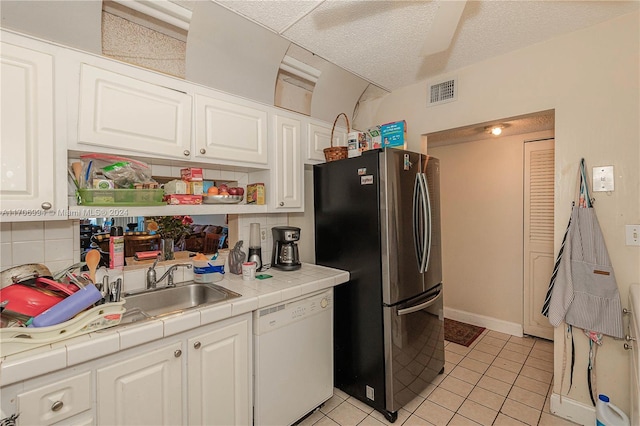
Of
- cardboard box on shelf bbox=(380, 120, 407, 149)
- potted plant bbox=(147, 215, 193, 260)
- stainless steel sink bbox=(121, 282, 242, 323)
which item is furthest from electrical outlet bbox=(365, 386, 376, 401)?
cardboard box on shelf bbox=(380, 120, 407, 149)

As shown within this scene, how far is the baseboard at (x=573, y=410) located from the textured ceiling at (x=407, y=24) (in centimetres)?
238

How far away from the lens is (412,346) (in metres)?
2.11

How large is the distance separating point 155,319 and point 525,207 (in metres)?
3.56

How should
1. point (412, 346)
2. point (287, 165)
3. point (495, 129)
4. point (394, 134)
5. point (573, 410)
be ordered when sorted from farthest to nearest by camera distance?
point (495, 129) < point (394, 134) < point (287, 165) < point (412, 346) < point (573, 410)

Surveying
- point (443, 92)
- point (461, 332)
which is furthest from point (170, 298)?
point (461, 332)

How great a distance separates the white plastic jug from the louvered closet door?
1514mm

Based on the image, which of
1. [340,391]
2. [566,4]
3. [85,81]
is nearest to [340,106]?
[566,4]

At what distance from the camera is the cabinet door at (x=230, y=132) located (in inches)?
70.2

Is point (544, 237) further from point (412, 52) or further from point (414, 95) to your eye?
point (412, 52)

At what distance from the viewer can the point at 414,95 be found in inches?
104

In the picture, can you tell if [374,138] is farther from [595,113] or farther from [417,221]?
[595,113]

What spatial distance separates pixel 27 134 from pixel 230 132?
0.95 metres

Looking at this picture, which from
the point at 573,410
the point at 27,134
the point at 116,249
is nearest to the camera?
the point at 27,134

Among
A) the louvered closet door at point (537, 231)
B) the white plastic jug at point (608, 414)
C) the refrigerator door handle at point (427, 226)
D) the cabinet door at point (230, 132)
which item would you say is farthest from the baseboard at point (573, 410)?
the cabinet door at point (230, 132)
